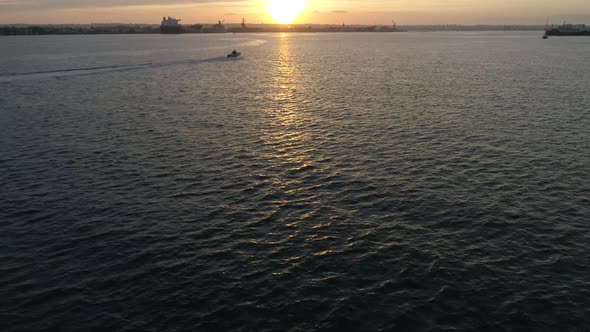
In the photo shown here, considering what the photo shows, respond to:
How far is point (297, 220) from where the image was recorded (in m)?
41.3

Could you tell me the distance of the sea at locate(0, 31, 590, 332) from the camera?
2883cm

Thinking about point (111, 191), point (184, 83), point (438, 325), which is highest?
point (184, 83)

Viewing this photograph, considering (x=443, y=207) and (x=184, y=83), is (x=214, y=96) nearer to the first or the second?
(x=184, y=83)

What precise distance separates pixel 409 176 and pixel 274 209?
18.5 metres

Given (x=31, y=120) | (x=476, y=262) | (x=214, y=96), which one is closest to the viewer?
(x=476, y=262)

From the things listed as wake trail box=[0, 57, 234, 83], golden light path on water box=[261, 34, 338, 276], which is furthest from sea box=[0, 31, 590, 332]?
wake trail box=[0, 57, 234, 83]

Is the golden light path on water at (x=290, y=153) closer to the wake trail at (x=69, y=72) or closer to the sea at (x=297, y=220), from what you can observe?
the sea at (x=297, y=220)

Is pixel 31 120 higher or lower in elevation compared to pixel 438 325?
higher

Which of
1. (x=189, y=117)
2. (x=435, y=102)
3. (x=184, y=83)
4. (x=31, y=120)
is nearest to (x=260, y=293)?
(x=189, y=117)

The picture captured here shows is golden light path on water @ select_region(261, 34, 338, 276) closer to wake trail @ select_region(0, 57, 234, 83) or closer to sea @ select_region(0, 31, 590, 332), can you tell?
sea @ select_region(0, 31, 590, 332)

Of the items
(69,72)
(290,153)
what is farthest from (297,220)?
(69,72)

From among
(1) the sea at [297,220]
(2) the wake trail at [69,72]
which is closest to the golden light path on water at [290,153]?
(1) the sea at [297,220]

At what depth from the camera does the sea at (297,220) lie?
94.6ft

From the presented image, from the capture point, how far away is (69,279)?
31.7m
